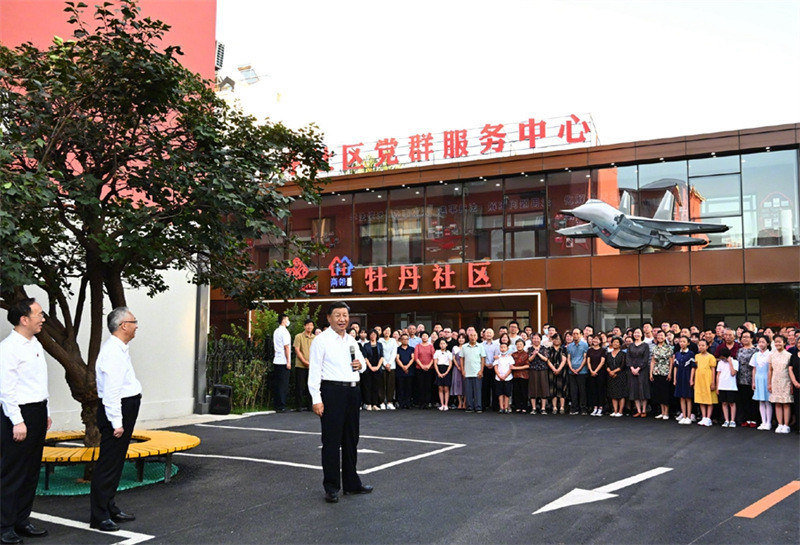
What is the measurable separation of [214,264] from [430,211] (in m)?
17.9

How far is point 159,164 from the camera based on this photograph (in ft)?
25.4

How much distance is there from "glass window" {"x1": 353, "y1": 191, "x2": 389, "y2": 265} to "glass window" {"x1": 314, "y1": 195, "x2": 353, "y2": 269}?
0.32 metres

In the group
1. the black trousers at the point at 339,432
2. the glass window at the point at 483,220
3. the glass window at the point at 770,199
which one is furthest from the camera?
the glass window at the point at 483,220

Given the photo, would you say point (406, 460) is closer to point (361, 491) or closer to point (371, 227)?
point (361, 491)

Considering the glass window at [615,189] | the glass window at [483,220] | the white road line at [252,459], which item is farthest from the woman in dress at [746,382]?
the glass window at [483,220]

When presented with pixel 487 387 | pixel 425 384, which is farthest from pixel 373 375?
pixel 487 387

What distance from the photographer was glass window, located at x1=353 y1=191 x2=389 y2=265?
27266mm

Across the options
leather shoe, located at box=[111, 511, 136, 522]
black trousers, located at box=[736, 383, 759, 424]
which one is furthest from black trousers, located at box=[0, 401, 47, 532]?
black trousers, located at box=[736, 383, 759, 424]

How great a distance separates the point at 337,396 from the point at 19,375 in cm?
288

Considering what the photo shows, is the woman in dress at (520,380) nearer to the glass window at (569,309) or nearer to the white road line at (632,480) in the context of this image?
the white road line at (632,480)

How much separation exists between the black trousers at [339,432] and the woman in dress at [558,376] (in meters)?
9.23

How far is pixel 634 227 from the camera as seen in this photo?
2281cm

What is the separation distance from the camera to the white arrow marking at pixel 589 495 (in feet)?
22.2

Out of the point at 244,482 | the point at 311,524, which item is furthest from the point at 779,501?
the point at 244,482
